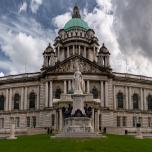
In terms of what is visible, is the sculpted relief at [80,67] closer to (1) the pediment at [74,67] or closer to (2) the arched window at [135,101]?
(1) the pediment at [74,67]

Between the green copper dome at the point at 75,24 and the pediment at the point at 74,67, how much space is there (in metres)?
26.0

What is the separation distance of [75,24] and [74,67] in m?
29.2

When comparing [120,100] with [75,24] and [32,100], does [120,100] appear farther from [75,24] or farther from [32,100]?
[75,24]

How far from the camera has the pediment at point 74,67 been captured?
90.5 metres

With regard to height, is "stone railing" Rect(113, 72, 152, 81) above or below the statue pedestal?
above

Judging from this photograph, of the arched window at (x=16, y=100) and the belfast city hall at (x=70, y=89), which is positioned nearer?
the belfast city hall at (x=70, y=89)

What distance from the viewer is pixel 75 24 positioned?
4555 inches

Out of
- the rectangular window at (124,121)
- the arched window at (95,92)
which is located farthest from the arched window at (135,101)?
the arched window at (95,92)

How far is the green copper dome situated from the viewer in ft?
378

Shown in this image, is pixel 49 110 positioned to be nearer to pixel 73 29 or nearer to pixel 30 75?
pixel 30 75

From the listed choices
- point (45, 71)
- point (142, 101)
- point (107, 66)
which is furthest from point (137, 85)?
point (45, 71)

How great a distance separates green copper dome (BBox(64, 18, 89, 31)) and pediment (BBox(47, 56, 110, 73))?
2600cm

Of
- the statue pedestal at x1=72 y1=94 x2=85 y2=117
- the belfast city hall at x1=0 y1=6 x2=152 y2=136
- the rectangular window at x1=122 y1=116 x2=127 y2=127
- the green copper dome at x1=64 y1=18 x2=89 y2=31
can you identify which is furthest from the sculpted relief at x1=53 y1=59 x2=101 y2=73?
the statue pedestal at x1=72 y1=94 x2=85 y2=117

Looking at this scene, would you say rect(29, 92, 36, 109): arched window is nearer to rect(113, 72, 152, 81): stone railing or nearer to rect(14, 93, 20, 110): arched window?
rect(14, 93, 20, 110): arched window
